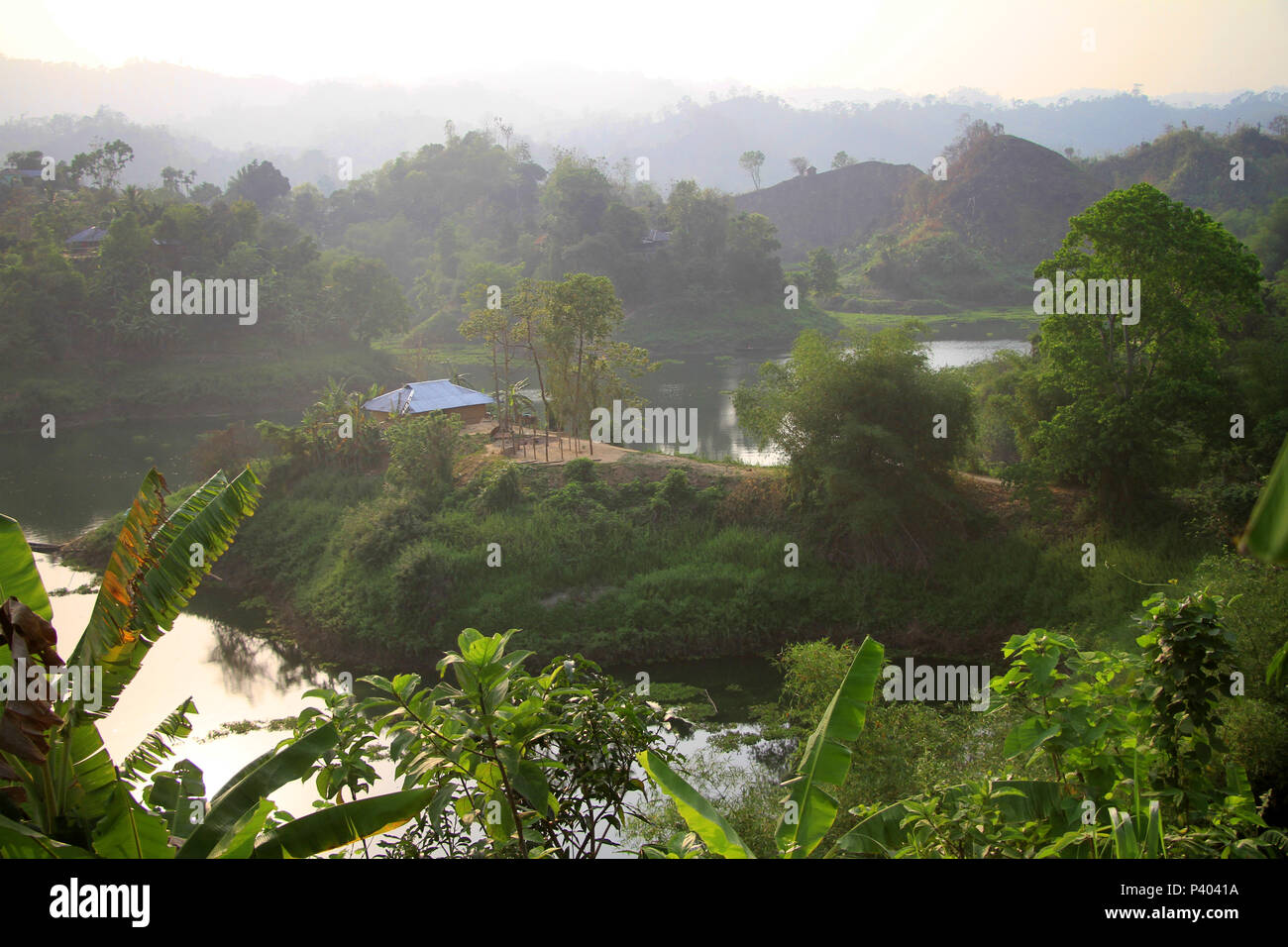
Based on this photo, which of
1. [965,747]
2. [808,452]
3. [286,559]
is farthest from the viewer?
[286,559]

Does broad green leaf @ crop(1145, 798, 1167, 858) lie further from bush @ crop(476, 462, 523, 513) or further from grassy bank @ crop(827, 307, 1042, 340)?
grassy bank @ crop(827, 307, 1042, 340)

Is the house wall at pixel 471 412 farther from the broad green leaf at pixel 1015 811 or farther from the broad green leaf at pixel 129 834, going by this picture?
the broad green leaf at pixel 1015 811

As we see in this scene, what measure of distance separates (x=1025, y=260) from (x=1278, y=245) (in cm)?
2431

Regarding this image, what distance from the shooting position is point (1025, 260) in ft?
138

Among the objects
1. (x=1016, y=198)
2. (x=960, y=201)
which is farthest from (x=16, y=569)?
(x=960, y=201)

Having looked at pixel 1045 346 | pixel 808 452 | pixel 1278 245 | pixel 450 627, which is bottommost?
pixel 450 627

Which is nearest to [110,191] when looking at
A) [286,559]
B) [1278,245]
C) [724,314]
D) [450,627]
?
[724,314]

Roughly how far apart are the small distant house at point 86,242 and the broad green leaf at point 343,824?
98.3ft

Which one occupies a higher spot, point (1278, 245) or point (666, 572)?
point (1278, 245)

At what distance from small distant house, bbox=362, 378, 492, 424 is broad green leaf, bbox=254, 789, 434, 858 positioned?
1364 centimetres

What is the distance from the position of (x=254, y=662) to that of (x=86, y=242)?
947 inches

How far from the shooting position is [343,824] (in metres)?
1.71
